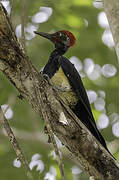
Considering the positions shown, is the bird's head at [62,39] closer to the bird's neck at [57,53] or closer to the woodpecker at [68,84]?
the bird's neck at [57,53]

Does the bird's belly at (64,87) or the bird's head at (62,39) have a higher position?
the bird's head at (62,39)

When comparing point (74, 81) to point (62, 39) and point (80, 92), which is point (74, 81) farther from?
point (62, 39)

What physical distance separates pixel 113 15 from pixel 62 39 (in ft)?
6.77

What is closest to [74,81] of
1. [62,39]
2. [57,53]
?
[57,53]

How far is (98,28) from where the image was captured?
5.14 metres

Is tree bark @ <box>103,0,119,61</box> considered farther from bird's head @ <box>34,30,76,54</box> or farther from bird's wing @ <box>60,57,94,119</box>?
bird's head @ <box>34,30,76,54</box>

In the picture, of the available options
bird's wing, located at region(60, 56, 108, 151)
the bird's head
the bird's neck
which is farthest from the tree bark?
the bird's head

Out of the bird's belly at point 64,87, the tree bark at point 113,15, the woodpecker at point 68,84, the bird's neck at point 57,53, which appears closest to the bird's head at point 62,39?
the bird's neck at point 57,53

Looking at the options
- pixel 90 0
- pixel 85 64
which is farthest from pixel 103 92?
pixel 90 0

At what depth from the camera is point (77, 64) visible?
5.28m

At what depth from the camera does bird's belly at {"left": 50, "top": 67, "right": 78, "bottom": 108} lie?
3871 millimetres

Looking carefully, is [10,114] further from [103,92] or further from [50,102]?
[50,102]

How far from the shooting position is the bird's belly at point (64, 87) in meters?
3.87

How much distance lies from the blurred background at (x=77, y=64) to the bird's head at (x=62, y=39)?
0.29 metres
